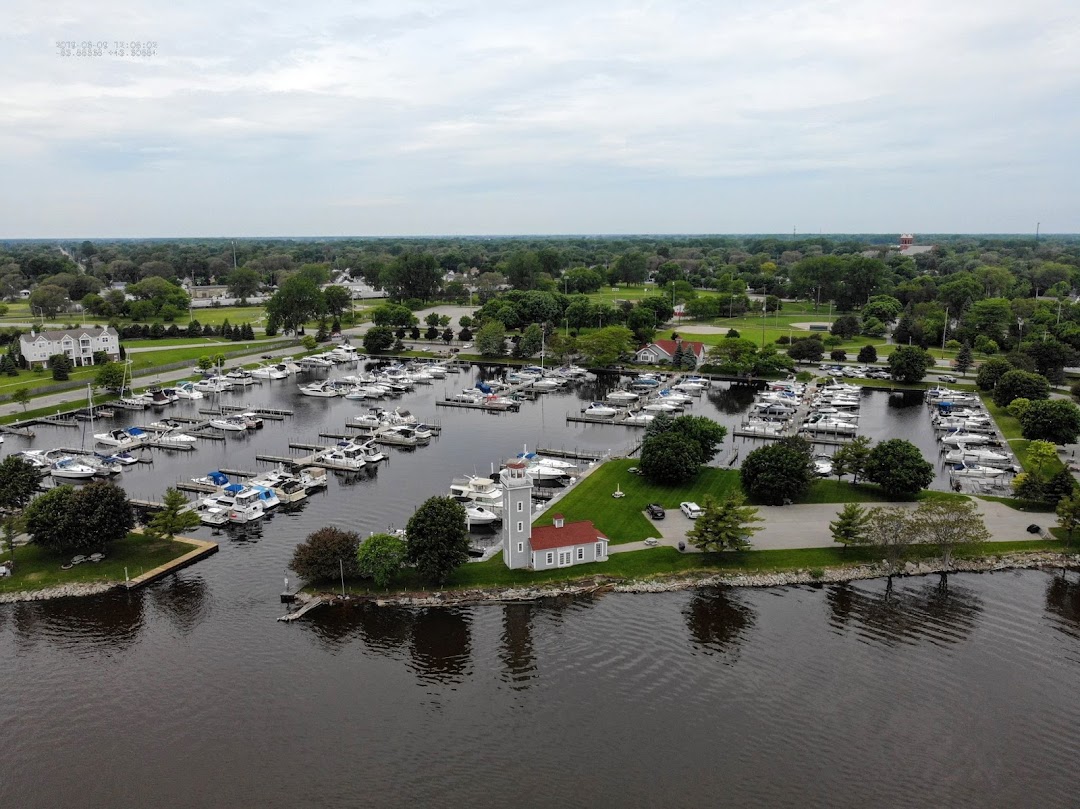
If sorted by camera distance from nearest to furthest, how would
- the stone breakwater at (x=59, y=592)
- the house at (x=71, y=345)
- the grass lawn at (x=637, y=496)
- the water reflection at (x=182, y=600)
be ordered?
the water reflection at (x=182, y=600) → the stone breakwater at (x=59, y=592) → the grass lawn at (x=637, y=496) → the house at (x=71, y=345)

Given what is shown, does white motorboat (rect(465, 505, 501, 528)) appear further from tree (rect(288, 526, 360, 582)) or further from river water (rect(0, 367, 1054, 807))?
river water (rect(0, 367, 1054, 807))

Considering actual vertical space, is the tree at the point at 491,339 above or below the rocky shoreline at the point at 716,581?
above

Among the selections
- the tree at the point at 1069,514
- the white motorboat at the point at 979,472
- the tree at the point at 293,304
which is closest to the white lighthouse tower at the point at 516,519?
the tree at the point at 1069,514

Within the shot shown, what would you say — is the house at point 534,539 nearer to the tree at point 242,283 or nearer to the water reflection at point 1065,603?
the water reflection at point 1065,603

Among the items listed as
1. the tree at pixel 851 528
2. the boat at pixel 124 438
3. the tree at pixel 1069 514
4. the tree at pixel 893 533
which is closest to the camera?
the tree at pixel 893 533

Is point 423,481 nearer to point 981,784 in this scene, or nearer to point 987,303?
point 981,784

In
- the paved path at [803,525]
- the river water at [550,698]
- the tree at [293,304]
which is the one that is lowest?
the river water at [550,698]

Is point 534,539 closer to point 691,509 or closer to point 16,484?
point 691,509

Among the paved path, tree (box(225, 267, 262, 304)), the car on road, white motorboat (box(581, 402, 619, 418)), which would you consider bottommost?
the paved path

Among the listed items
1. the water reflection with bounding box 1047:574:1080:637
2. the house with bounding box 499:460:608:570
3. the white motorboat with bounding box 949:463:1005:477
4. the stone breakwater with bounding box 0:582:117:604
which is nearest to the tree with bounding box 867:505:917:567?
the water reflection with bounding box 1047:574:1080:637
